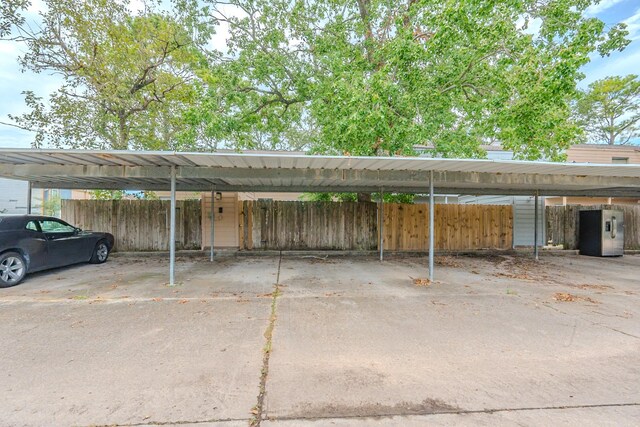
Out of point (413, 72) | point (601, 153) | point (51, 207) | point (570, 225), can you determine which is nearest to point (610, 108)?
point (601, 153)

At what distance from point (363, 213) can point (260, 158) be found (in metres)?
5.93

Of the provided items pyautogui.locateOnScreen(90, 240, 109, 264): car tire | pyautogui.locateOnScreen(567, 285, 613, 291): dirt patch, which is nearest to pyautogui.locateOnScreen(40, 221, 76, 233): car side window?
pyautogui.locateOnScreen(90, 240, 109, 264): car tire

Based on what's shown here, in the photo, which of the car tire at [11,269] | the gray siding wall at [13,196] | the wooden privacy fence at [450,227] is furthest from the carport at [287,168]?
the gray siding wall at [13,196]

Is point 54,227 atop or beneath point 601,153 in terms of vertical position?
beneath

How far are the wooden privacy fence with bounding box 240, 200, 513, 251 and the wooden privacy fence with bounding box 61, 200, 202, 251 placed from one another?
1.80 meters

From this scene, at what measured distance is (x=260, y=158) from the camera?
18.1 ft

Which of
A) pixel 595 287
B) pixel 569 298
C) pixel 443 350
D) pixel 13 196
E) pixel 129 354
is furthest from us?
pixel 13 196

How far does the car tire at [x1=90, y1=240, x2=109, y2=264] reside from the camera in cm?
817

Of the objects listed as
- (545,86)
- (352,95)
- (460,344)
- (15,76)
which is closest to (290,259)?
(352,95)

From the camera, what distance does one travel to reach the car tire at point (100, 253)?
8.17 meters

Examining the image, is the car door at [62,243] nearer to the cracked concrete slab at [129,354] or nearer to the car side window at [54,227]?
the car side window at [54,227]

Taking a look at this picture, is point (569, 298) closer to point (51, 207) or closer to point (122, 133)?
point (122, 133)

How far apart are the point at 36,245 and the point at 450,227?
11.5 metres

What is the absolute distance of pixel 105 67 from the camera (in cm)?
1033
